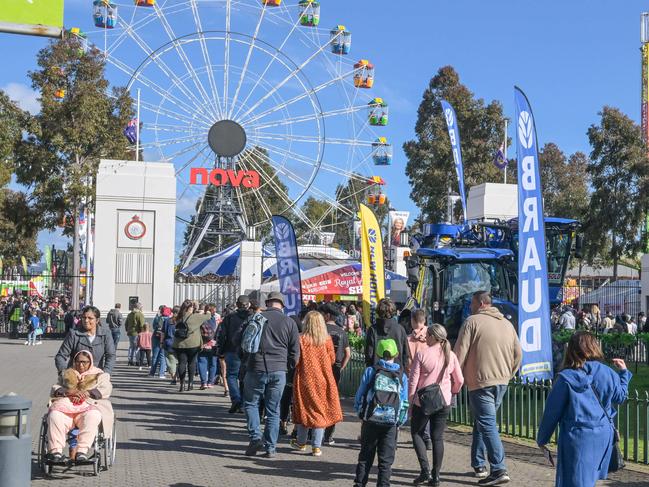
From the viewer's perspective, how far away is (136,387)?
60.1 feet

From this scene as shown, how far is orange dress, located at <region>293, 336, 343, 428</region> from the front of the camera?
33.1 ft

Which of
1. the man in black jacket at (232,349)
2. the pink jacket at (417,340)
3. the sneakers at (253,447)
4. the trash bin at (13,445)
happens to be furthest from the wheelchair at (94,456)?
the man in black jacket at (232,349)

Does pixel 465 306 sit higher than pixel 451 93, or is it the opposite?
pixel 451 93

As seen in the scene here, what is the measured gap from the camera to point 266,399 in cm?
1030

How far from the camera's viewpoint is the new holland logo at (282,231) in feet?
58.2

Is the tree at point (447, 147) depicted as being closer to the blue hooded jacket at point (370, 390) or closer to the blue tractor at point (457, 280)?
the blue tractor at point (457, 280)

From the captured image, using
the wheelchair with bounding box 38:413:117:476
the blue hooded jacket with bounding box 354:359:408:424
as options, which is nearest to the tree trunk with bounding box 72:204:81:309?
the wheelchair with bounding box 38:413:117:476

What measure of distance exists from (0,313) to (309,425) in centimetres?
3340

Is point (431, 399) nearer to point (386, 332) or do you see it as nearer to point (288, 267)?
point (386, 332)

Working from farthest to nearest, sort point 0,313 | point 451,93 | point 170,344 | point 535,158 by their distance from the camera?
point 451,93, point 0,313, point 170,344, point 535,158

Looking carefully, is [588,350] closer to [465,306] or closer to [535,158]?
[535,158]

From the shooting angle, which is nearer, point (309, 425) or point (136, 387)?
point (309, 425)

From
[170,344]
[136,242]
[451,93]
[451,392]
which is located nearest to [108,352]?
[451,392]

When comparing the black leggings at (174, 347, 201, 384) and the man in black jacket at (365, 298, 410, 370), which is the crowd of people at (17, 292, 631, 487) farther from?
the black leggings at (174, 347, 201, 384)
